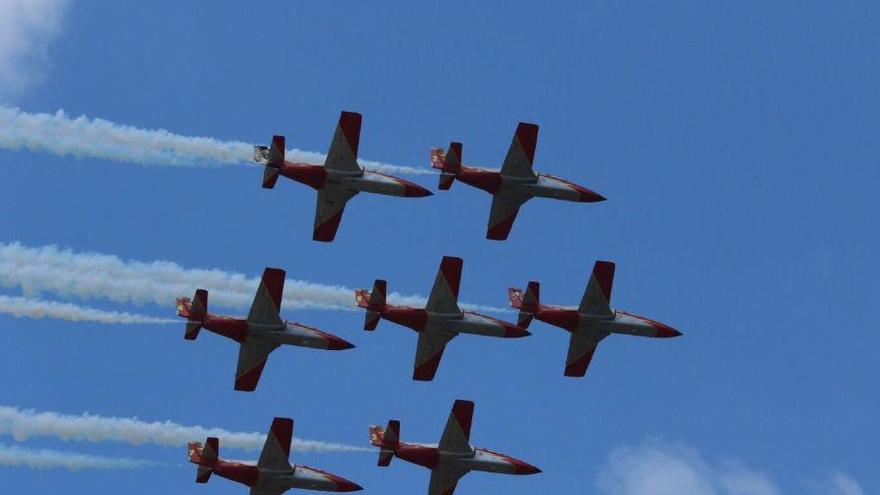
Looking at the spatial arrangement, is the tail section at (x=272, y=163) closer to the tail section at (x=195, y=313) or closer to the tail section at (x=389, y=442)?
the tail section at (x=195, y=313)

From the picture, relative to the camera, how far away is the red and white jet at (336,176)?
374ft

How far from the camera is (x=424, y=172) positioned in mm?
117500

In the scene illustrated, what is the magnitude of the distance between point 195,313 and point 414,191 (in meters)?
13.6

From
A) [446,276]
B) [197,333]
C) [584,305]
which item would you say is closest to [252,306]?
[197,333]

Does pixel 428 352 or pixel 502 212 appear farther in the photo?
pixel 502 212

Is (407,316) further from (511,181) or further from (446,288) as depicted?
(511,181)

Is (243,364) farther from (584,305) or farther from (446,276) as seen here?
(584,305)

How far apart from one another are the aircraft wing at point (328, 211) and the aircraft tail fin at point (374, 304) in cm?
398

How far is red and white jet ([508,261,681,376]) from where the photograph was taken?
394ft

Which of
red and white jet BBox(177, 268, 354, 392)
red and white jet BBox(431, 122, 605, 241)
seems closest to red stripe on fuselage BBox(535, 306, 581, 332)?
red and white jet BBox(431, 122, 605, 241)

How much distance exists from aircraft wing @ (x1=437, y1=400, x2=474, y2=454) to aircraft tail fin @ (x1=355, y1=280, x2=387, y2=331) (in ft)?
22.7

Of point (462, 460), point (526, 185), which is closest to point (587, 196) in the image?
point (526, 185)

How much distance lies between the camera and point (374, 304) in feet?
382

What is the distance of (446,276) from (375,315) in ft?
14.4
